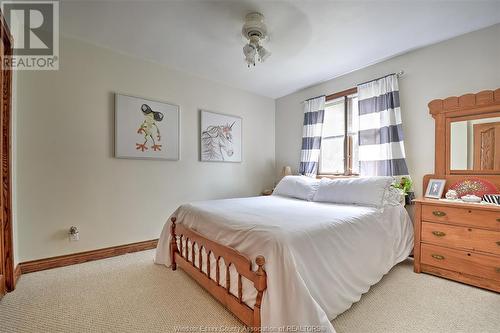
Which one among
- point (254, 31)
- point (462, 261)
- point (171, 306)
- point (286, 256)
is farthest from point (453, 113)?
point (171, 306)

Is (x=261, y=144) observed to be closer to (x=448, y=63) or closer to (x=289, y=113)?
(x=289, y=113)

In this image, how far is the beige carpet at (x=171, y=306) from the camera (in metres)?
1.49

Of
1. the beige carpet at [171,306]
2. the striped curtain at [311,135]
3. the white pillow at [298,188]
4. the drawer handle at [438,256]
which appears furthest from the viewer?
the striped curtain at [311,135]

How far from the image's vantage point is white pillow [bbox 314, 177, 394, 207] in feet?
7.63

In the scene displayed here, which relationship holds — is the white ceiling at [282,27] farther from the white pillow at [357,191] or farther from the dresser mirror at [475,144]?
the white pillow at [357,191]

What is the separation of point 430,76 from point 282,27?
1797mm

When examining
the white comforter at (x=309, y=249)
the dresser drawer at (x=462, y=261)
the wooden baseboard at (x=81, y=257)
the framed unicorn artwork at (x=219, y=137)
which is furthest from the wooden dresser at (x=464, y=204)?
the wooden baseboard at (x=81, y=257)

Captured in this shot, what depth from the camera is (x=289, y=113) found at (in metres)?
4.21

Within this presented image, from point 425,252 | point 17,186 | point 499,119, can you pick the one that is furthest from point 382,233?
point 17,186

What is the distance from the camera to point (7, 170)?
190 centimetres

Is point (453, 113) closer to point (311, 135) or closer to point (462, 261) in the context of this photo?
point (462, 261)

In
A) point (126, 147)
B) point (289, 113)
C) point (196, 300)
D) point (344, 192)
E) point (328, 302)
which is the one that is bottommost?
point (196, 300)

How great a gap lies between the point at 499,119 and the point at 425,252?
145 cm

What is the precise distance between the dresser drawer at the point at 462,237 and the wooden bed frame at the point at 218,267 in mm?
1874
